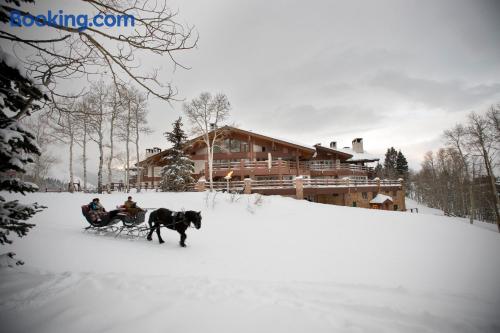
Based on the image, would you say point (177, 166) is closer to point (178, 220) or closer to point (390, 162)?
point (178, 220)

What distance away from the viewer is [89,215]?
311 inches

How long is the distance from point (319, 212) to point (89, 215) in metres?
11.5

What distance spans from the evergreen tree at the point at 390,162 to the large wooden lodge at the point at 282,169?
3686cm

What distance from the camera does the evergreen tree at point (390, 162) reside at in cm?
6559

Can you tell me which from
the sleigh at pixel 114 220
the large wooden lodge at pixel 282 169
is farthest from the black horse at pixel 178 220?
the large wooden lodge at pixel 282 169

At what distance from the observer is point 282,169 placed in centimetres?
2639

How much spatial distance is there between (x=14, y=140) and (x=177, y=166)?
1964 cm

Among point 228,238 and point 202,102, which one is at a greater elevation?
point 202,102

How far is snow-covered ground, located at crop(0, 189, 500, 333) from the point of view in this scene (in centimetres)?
280

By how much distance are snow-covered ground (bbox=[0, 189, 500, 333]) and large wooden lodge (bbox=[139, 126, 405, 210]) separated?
13182 millimetres

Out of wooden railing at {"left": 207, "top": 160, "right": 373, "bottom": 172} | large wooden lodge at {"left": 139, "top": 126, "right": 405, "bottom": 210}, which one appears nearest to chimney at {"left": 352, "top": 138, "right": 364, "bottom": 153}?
wooden railing at {"left": 207, "top": 160, "right": 373, "bottom": 172}

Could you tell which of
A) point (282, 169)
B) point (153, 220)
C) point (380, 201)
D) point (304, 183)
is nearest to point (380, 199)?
point (380, 201)

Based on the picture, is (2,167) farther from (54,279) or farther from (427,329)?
(427,329)

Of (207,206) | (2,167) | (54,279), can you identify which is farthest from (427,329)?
(207,206)
